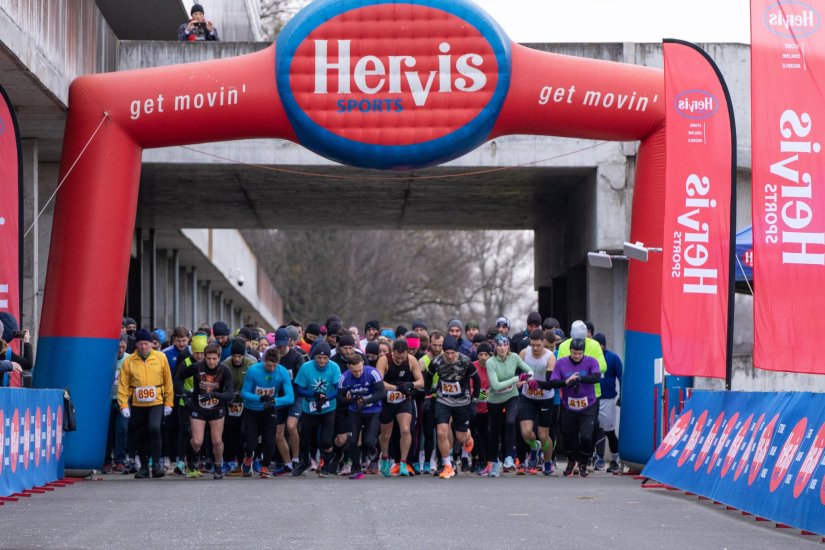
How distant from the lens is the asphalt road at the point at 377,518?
9.88 meters

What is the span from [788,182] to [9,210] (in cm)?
878

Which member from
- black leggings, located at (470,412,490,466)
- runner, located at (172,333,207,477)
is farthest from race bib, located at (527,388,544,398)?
runner, located at (172,333,207,477)

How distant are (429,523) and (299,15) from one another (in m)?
9.12

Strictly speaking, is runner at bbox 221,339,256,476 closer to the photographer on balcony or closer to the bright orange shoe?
the bright orange shoe

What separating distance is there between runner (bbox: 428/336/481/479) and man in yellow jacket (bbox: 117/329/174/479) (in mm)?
3343

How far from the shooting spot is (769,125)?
11.8 meters

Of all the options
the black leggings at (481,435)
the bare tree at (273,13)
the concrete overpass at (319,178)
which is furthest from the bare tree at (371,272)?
the black leggings at (481,435)

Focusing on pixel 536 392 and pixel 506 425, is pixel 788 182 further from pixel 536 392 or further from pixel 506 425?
pixel 506 425

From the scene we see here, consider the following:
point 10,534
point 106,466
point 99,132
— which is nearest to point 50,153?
point 99,132

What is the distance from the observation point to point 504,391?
722 inches

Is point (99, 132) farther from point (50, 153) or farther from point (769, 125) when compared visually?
point (769, 125)

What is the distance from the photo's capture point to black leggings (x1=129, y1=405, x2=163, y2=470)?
1734cm

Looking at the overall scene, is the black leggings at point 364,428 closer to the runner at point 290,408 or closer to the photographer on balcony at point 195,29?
the runner at point 290,408

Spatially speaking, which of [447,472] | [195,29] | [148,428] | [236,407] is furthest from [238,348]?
[195,29]
